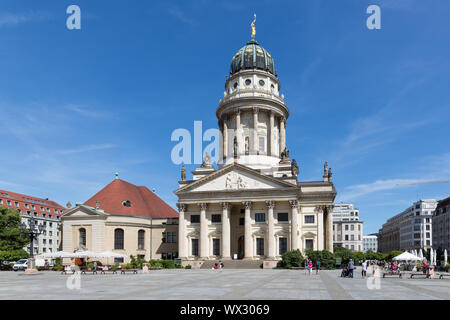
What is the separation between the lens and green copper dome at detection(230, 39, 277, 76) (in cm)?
8075

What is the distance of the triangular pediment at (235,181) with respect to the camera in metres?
62.9

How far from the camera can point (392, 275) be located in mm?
44375

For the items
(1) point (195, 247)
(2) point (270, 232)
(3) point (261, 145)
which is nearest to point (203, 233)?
(1) point (195, 247)

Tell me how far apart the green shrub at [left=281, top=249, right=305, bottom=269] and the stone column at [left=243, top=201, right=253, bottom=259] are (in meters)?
6.89

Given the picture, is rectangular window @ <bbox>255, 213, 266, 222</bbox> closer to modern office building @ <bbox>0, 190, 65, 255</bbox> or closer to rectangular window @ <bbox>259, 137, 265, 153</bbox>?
rectangular window @ <bbox>259, 137, 265, 153</bbox>

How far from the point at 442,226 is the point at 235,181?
3288 inches

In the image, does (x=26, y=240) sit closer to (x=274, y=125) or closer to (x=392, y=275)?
(x=274, y=125)

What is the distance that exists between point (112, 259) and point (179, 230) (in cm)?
1125

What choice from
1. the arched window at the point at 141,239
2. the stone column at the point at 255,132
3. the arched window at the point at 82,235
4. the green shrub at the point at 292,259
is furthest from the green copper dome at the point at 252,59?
the arched window at the point at 82,235

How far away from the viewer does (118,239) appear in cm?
6819

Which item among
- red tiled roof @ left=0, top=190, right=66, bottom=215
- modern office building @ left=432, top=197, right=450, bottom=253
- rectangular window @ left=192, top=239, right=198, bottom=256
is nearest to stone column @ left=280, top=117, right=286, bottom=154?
rectangular window @ left=192, top=239, right=198, bottom=256

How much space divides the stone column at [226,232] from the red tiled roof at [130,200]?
54.1ft

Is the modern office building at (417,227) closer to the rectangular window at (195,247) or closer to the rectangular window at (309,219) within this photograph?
the rectangular window at (309,219)
